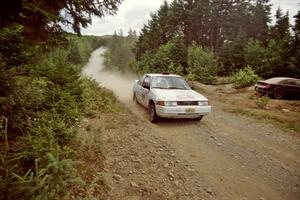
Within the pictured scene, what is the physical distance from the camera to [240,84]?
82.7ft

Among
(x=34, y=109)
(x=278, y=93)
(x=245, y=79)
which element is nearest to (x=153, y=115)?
(x=34, y=109)

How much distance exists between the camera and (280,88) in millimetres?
18516

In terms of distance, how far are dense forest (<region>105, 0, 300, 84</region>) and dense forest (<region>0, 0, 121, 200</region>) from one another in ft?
72.9

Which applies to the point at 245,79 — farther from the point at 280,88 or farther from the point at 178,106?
the point at 178,106

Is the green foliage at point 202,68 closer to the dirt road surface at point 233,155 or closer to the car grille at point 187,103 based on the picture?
the dirt road surface at point 233,155

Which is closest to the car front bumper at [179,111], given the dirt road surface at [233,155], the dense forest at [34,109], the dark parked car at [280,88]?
the dirt road surface at [233,155]

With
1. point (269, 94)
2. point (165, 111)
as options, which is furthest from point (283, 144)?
point (269, 94)

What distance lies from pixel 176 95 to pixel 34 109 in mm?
5094

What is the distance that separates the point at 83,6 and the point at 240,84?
20.9 m

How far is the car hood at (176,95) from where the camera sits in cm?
908

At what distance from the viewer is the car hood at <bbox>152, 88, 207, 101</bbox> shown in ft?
29.8

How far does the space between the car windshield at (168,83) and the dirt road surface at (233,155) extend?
139 cm

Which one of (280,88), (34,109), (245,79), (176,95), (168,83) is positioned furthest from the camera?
(245,79)

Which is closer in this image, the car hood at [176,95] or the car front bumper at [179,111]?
the car front bumper at [179,111]
